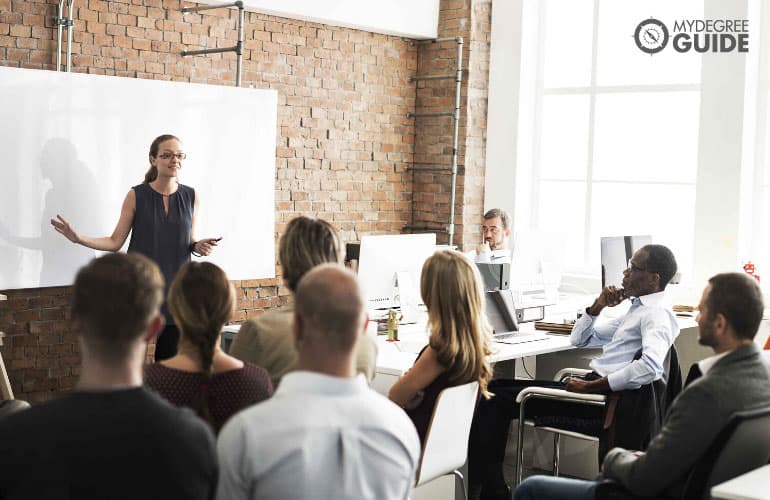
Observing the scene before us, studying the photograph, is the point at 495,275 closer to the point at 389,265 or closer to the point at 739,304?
the point at 389,265

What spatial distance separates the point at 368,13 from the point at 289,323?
5515 millimetres

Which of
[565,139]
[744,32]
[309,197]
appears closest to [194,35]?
[309,197]

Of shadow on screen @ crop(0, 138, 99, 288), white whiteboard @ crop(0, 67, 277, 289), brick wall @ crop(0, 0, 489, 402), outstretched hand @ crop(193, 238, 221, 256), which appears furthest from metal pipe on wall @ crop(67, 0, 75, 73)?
outstretched hand @ crop(193, 238, 221, 256)

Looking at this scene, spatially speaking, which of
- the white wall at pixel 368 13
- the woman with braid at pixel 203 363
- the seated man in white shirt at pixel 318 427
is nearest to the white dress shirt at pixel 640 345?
the woman with braid at pixel 203 363

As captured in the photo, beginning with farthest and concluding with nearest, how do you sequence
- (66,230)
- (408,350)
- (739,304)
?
(66,230) < (408,350) < (739,304)

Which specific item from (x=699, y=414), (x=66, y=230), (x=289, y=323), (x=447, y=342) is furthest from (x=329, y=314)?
(x=66, y=230)

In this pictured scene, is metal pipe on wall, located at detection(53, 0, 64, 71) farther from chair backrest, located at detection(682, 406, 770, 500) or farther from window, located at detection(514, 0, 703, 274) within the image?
chair backrest, located at detection(682, 406, 770, 500)

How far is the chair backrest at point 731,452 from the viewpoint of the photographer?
107 inches

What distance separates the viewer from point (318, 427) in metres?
2.03

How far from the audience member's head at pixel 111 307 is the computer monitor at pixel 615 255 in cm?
445

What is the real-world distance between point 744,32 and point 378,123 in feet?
9.99

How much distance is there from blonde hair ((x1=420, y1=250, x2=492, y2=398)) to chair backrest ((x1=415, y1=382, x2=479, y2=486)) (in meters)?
0.07

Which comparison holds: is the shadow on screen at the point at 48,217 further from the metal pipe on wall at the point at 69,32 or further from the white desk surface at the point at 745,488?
the white desk surface at the point at 745,488

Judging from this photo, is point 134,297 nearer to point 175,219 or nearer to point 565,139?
point 175,219
